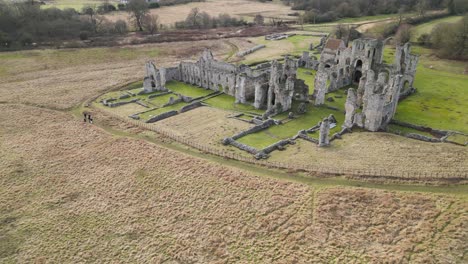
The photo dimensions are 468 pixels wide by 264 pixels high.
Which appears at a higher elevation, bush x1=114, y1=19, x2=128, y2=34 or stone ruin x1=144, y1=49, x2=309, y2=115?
bush x1=114, y1=19, x2=128, y2=34

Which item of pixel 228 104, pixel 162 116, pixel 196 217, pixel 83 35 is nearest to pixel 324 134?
pixel 196 217

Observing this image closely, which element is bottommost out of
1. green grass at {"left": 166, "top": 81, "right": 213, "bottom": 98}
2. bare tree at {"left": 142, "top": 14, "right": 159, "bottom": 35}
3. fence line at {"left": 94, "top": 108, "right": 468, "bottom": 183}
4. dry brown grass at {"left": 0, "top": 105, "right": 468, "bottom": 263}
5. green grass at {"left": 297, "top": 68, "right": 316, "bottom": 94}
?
dry brown grass at {"left": 0, "top": 105, "right": 468, "bottom": 263}

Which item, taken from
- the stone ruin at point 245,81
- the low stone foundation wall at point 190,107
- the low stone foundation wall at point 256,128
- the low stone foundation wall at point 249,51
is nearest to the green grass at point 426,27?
the low stone foundation wall at point 249,51

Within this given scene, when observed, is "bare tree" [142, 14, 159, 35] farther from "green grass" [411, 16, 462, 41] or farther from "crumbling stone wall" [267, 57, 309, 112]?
"green grass" [411, 16, 462, 41]

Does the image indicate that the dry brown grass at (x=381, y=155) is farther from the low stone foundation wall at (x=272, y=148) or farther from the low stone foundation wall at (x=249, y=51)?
the low stone foundation wall at (x=249, y=51)

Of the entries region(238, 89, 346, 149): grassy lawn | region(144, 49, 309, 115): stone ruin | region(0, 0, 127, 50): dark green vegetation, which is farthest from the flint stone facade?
region(0, 0, 127, 50): dark green vegetation

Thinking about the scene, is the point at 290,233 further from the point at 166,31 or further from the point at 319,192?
the point at 166,31

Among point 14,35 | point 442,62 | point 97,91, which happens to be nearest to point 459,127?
point 442,62
